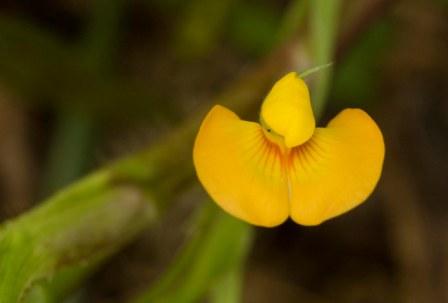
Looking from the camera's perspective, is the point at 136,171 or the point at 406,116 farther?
the point at 406,116

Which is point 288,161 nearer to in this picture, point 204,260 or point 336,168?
point 336,168

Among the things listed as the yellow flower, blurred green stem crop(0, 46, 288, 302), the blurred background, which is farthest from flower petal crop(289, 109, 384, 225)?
the blurred background

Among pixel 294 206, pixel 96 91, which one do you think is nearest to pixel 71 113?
pixel 96 91

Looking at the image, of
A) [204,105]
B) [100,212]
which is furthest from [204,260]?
[204,105]

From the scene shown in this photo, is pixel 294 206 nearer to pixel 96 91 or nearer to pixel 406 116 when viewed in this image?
pixel 96 91

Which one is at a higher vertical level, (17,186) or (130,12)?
(130,12)

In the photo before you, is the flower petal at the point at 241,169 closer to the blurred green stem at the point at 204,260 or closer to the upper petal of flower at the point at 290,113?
the upper petal of flower at the point at 290,113
